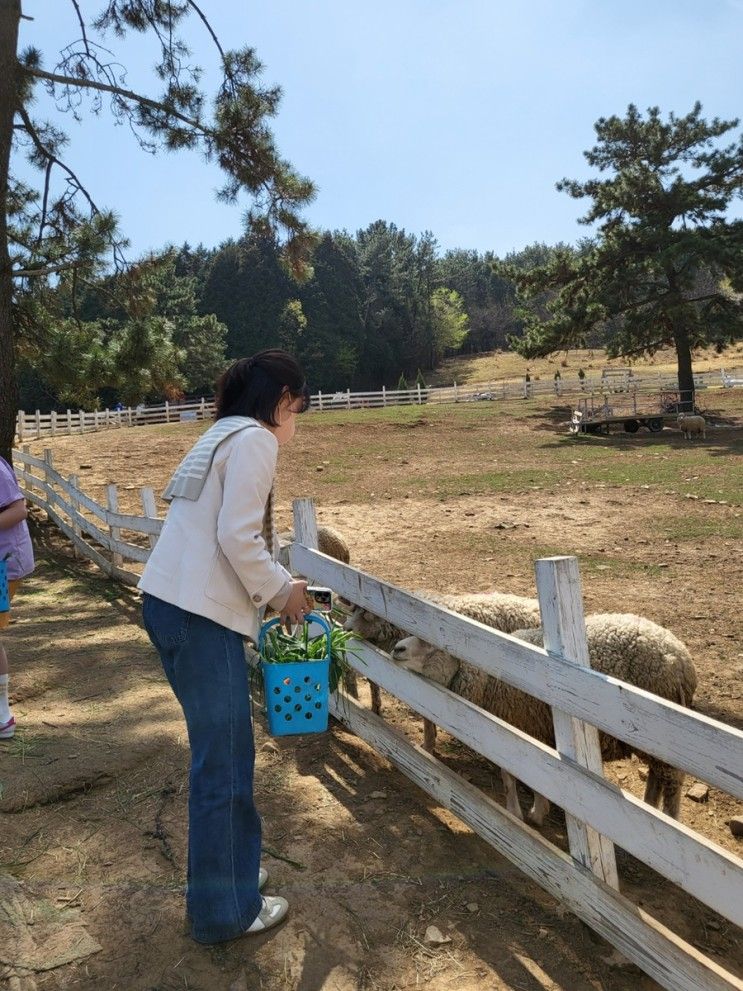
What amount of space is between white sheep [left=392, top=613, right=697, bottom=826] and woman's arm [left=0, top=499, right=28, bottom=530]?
219 centimetres

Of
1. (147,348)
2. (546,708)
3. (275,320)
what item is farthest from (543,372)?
(546,708)

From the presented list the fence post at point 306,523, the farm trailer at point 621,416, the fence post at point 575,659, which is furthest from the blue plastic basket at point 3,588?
the farm trailer at point 621,416

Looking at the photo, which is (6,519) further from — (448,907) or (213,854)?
(448,907)

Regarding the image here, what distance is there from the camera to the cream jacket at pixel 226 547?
7.64 feet

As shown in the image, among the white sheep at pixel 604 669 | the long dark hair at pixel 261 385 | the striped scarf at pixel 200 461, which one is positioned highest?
the long dark hair at pixel 261 385

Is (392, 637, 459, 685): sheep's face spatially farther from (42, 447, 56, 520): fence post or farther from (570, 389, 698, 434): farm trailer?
(570, 389, 698, 434): farm trailer

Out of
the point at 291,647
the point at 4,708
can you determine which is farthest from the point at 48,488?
the point at 291,647

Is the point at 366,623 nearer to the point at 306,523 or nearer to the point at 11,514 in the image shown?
the point at 306,523

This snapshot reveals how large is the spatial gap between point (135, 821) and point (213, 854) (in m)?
1.04

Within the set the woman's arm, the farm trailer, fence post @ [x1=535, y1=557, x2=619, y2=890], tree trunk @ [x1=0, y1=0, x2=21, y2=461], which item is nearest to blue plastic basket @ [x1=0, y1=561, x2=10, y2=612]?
the woman's arm

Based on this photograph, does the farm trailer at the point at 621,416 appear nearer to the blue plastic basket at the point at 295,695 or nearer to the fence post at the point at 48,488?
the fence post at the point at 48,488

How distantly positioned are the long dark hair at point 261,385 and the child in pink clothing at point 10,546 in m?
2.12

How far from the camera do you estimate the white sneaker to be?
2588 mm

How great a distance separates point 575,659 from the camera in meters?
2.58
